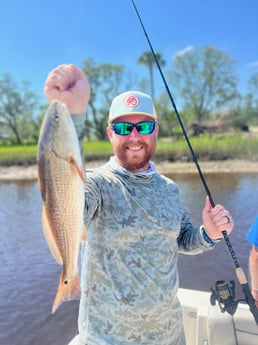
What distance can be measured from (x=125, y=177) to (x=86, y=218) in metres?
0.33

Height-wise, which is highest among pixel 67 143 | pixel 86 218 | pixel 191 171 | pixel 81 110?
pixel 81 110

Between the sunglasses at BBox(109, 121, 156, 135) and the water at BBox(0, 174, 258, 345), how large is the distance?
4.50 m

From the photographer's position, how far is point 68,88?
1.47 m

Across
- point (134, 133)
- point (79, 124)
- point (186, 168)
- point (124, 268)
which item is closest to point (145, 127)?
point (134, 133)

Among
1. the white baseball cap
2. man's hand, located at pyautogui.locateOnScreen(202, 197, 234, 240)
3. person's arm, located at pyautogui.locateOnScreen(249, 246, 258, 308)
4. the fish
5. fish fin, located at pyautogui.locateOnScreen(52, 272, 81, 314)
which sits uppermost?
the white baseball cap

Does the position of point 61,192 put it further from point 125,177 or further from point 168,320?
point 168,320

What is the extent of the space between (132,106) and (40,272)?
7.01 m

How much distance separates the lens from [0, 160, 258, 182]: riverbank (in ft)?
77.2

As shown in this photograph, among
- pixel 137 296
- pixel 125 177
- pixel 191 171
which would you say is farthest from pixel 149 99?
pixel 191 171

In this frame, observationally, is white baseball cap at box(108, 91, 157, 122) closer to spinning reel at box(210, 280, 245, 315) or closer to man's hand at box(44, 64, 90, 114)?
man's hand at box(44, 64, 90, 114)

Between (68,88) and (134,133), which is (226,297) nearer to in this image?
(134,133)

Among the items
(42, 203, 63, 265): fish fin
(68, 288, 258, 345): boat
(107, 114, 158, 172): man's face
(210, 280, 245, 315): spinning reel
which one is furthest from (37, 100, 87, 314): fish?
(68, 288, 258, 345): boat

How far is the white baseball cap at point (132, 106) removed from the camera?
6.31 feet

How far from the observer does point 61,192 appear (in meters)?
1.33
